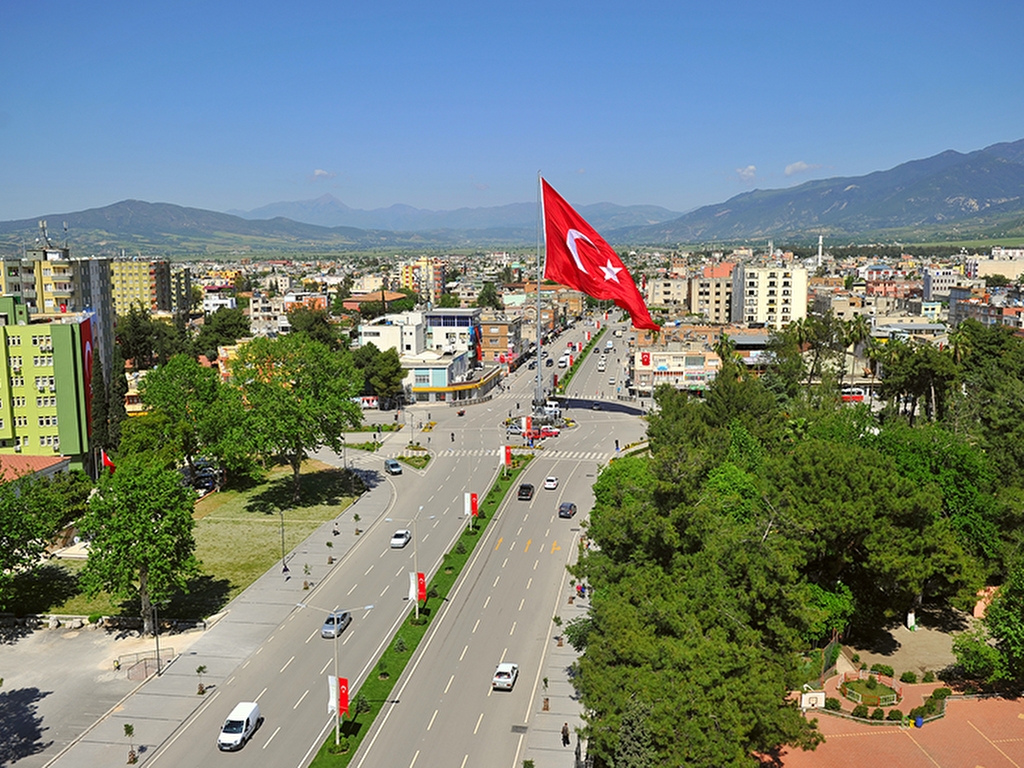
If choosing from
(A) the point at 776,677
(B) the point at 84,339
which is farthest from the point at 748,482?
Result: (B) the point at 84,339

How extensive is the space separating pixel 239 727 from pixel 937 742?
2754 centimetres

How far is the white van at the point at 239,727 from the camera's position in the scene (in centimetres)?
3191

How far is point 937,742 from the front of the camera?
33406 mm

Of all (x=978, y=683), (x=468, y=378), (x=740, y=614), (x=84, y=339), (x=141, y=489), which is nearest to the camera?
(x=740, y=614)

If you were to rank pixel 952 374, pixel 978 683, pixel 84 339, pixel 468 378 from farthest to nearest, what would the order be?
pixel 468 378
pixel 952 374
pixel 84 339
pixel 978 683

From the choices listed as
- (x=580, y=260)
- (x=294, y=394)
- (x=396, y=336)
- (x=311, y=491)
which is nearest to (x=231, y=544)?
(x=311, y=491)

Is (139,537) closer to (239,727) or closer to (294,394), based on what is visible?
(239,727)

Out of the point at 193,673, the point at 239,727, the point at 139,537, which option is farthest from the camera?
the point at 139,537

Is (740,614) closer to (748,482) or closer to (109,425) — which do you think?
(748,482)

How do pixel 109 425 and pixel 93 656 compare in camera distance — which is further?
pixel 109 425

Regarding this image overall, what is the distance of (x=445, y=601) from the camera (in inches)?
1823

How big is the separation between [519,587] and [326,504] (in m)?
21.4

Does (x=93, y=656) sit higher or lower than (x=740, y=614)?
lower


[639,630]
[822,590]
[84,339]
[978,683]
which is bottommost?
[978,683]
